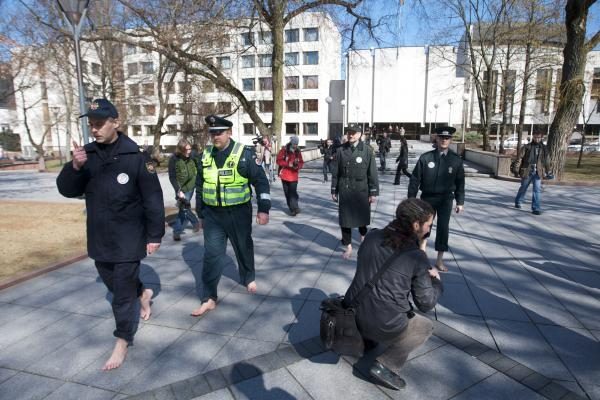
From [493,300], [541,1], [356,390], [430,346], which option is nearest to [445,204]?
[493,300]

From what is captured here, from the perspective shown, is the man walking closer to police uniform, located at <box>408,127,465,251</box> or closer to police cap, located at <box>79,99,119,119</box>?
police uniform, located at <box>408,127,465,251</box>

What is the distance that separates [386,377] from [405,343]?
0.29 meters

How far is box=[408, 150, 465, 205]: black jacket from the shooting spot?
4461 millimetres

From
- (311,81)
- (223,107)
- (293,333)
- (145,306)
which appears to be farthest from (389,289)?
(311,81)

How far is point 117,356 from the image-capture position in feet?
9.52

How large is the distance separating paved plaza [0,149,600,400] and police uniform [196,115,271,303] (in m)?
0.61

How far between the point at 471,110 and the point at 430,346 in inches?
2033

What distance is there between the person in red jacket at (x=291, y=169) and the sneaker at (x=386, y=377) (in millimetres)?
5751

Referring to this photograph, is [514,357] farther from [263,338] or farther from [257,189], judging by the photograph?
[257,189]

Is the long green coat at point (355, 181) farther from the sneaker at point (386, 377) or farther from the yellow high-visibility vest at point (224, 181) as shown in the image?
the sneaker at point (386, 377)

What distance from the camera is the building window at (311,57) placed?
50125 mm

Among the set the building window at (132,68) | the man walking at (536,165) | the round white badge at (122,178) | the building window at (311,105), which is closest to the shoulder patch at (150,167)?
the round white badge at (122,178)

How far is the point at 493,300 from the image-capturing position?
12.9 ft

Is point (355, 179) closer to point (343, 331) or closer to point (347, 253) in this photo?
point (347, 253)
